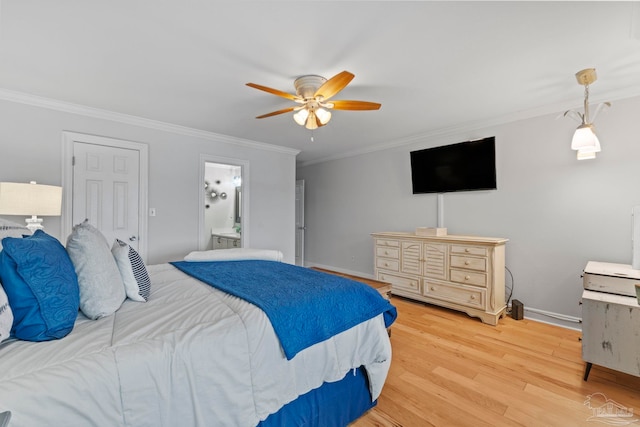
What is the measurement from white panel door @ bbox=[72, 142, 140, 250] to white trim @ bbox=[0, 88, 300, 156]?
0.34 m

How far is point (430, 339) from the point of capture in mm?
2732

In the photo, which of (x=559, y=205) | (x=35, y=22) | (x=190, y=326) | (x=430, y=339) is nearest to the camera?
(x=190, y=326)

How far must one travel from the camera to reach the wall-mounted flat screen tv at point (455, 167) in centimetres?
349

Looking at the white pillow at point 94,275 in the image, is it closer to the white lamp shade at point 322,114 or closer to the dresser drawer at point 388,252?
the white lamp shade at point 322,114

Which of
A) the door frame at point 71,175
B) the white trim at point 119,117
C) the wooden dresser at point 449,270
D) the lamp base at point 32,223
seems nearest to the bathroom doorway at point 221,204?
the white trim at point 119,117

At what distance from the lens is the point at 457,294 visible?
11.0 feet

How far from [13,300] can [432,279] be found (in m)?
3.65

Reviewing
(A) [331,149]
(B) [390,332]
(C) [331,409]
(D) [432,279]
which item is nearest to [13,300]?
(C) [331,409]

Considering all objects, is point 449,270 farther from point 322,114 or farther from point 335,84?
point 335,84

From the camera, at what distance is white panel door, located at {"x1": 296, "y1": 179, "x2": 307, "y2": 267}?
20.0 feet

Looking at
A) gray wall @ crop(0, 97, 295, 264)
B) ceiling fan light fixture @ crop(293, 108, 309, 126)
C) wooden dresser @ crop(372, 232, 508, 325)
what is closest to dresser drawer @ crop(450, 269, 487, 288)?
wooden dresser @ crop(372, 232, 508, 325)

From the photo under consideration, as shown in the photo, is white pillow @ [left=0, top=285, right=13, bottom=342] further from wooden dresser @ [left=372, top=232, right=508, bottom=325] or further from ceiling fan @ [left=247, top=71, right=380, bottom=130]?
wooden dresser @ [left=372, top=232, right=508, bottom=325]

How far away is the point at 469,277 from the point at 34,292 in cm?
358

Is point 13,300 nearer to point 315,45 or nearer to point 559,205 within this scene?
point 315,45
